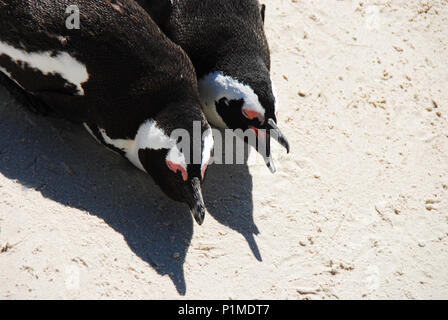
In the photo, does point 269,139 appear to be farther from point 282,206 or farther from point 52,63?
point 52,63

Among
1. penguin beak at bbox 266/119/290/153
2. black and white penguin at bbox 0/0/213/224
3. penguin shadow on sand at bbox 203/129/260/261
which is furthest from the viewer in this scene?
penguin beak at bbox 266/119/290/153

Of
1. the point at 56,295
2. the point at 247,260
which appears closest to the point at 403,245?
the point at 247,260

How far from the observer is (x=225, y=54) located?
388cm

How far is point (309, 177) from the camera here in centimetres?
383

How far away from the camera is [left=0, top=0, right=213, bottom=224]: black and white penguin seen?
10.5 feet

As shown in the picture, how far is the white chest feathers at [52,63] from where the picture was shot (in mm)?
3223

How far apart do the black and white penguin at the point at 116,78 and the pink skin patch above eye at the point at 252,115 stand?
462 millimetres

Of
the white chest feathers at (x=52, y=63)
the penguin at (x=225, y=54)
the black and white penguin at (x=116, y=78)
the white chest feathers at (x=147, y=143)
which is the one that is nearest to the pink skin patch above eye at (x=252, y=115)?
the penguin at (x=225, y=54)

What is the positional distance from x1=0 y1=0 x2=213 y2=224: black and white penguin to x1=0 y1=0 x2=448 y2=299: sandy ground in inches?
9.2

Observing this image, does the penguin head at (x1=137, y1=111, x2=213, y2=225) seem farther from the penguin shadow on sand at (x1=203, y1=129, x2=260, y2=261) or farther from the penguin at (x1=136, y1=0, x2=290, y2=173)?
the penguin at (x1=136, y1=0, x2=290, y2=173)

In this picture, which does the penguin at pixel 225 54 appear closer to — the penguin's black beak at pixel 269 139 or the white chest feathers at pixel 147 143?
the penguin's black beak at pixel 269 139

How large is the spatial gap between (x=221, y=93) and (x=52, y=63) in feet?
3.71

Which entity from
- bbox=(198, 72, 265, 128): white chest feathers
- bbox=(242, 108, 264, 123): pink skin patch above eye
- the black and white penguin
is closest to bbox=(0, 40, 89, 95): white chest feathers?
the black and white penguin

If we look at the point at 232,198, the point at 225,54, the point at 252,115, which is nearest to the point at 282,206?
the point at 232,198
